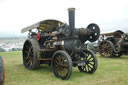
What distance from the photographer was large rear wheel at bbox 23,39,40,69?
254 inches

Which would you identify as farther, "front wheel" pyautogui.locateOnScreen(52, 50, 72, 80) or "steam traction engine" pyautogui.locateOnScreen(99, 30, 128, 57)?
"steam traction engine" pyautogui.locateOnScreen(99, 30, 128, 57)

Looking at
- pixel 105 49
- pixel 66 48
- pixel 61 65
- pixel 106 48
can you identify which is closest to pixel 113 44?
pixel 106 48

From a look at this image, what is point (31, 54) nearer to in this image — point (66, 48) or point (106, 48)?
point (66, 48)

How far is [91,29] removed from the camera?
19.6 ft

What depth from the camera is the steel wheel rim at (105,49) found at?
11.7m

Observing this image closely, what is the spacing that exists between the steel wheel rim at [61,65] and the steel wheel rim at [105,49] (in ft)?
23.8

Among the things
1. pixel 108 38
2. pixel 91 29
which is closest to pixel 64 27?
pixel 91 29

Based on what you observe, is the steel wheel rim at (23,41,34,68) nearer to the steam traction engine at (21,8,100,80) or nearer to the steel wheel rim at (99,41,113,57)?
the steam traction engine at (21,8,100,80)

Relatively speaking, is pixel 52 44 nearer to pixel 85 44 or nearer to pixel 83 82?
pixel 85 44

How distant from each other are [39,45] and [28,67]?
4.04 feet

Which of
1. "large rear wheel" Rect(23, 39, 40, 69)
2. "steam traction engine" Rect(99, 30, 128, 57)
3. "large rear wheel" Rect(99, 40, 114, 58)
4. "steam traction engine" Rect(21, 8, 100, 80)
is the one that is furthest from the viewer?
"large rear wheel" Rect(99, 40, 114, 58)

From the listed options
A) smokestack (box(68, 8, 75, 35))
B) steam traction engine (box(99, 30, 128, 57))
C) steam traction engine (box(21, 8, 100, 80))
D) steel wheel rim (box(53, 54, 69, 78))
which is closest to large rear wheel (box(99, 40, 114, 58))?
steam traction engine (box(99, 30, 128, 57))

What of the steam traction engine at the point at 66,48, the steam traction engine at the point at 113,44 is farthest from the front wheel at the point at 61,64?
the steam traction engine at the point at 113,44

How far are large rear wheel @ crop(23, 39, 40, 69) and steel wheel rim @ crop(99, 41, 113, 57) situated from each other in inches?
275
